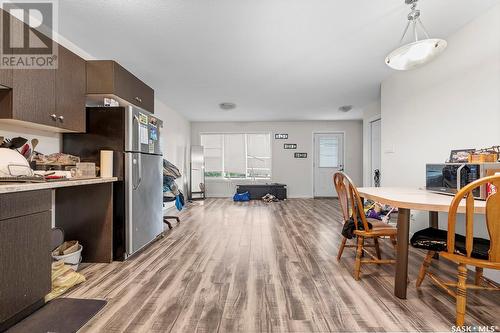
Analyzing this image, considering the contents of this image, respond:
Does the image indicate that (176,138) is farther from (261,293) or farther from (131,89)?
(261,293)

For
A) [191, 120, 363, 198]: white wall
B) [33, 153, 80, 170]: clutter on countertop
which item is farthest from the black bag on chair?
[191, 120, 363, 198]: white wall

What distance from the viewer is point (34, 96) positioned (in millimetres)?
1696

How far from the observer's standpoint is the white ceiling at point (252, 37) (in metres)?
2.00

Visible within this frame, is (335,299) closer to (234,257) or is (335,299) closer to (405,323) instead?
(405,323)

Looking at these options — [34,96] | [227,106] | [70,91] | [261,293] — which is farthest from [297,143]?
[34,96]

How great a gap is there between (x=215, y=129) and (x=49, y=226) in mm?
5902

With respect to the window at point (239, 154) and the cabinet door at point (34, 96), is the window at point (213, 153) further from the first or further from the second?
the cabinet door at point (34, 96)

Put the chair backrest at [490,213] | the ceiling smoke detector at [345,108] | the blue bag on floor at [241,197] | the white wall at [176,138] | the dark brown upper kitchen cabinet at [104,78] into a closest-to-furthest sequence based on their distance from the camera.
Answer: the chair backrest at [490,213], the dark brown upper kitchen cabinet at [104,78], the white wall at [176,138], the ceiling smoke detector at [345,108], the blue bag on floor at [241,197]

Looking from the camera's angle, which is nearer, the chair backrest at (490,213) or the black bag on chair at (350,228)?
the chair backrest at (490,213)

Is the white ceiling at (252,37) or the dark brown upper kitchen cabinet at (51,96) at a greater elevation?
the white ceiling at (252,37)

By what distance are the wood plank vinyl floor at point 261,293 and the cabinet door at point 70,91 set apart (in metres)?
1.40

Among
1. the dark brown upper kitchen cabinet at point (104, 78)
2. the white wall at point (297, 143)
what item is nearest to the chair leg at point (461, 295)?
the dark brown upper kitchen cabinet at point (104, 78)

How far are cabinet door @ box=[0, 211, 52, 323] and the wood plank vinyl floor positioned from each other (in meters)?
0.38

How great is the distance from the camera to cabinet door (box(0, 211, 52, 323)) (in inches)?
49.5
